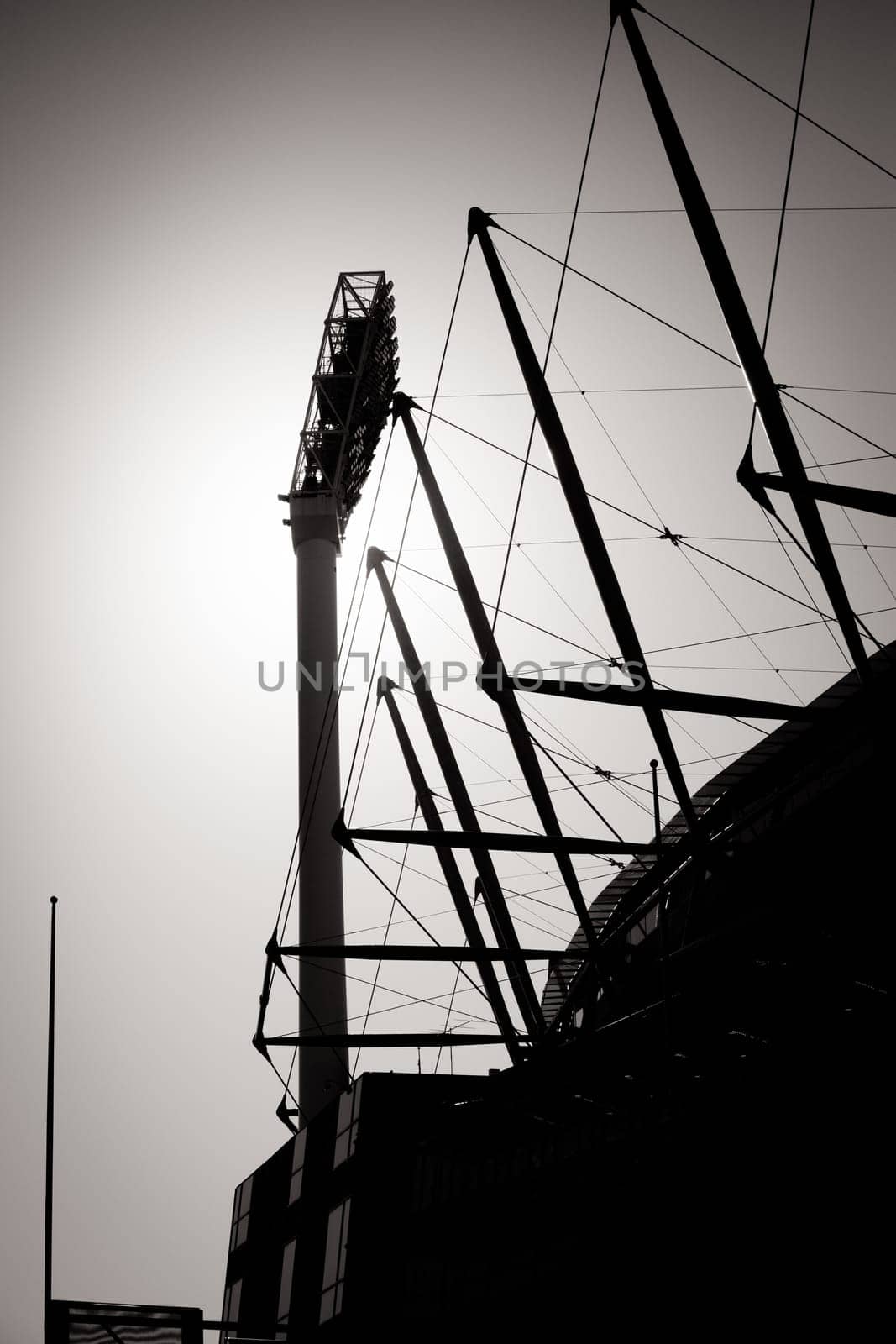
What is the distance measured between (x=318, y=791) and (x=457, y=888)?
40.6ft

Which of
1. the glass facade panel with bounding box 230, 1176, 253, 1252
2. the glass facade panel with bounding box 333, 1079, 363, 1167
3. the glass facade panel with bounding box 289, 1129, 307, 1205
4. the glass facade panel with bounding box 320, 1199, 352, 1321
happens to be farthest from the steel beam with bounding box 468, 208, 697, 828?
the glass facade panel with bounding box 230, 1176, 253, 1252

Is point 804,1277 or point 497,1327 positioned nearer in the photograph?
point 804,1277

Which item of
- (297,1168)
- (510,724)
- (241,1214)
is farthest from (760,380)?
(241,1214)

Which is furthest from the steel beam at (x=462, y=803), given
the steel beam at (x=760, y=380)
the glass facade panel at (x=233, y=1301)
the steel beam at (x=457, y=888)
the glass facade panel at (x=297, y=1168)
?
the steel beam at (x=760, y=380)

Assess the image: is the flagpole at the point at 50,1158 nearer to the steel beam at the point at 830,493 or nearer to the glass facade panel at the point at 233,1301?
the glass facade panel at the point at 233,1301

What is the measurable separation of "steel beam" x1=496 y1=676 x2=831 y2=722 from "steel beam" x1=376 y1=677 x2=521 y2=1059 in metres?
10.0

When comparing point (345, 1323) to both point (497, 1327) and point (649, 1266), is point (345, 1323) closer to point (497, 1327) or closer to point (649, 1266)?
point (497, 1327)

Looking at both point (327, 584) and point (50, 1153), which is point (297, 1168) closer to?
point (50, 1153)

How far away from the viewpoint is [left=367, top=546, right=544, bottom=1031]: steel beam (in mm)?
30156

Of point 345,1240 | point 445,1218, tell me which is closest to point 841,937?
point 445,1218

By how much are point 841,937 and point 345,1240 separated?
965cm

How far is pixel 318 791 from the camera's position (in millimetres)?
43781

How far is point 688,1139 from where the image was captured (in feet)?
63.9

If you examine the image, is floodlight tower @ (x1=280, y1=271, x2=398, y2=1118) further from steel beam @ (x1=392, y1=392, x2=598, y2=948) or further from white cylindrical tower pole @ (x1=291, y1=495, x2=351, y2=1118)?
steel beam @ (x1=392, y1=392, x2=598, y2=948)
